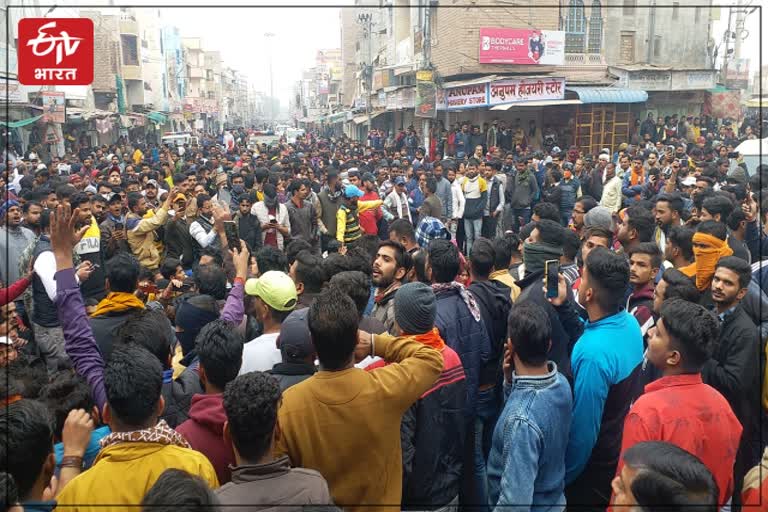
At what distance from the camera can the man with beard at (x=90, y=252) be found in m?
5.83

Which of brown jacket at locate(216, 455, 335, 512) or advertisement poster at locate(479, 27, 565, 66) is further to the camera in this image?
advertisement poster at locate(479, 27, 565, 66)

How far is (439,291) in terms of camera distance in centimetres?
370

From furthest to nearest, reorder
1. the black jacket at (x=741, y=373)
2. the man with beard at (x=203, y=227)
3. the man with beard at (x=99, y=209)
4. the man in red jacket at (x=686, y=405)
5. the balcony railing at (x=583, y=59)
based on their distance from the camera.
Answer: the balcony railing at (x=583, y=59)
the man with beard at (x=99, y=209)
the man with beard at (x=203, y=227)
the black jacket at (x=741, y=373)
the man in red jacket at (x=686, y=405)

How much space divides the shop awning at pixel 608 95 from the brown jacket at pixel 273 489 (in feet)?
66.5

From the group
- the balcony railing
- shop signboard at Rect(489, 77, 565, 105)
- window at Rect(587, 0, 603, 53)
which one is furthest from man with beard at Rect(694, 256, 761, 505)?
window at Rect(587, 0, 603, 53)

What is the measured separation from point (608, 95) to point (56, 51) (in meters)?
19.1

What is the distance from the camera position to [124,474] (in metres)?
2.04

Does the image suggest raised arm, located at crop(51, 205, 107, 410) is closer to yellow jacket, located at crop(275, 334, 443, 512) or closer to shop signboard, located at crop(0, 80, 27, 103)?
yellow jacket, located at crop(275, 334, 443, 512)

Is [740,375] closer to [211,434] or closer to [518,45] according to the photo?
[211,434]

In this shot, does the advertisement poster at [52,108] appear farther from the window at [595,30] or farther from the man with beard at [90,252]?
the window at [595,30]

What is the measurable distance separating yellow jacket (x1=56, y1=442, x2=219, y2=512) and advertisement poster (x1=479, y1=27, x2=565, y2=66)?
21470mm

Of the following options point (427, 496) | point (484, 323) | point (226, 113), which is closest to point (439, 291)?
point (484, 323)

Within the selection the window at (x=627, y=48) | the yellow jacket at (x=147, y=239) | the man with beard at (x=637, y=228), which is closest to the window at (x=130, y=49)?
the window at (x=627, y=48)

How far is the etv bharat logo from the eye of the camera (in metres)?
5.29
